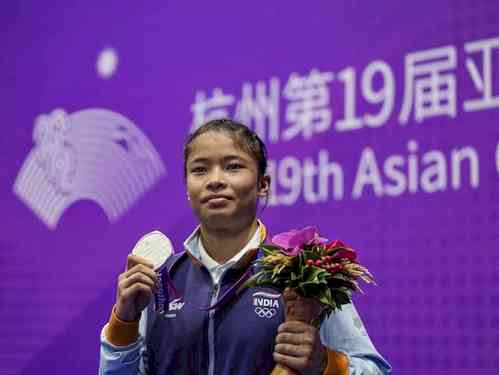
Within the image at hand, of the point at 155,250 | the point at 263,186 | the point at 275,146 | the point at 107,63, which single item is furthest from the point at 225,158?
the point at 107,63

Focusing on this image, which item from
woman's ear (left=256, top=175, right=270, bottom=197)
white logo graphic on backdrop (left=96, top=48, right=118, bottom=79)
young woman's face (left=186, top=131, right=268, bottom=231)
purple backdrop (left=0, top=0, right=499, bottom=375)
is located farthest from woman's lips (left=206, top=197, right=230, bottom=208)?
white logo graphic on backdrop (left=96, top=48, right=118, bottom=79)

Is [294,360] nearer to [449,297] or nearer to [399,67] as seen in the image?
[449,297]

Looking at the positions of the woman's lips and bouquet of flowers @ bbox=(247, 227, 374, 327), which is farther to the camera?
the woman's lips

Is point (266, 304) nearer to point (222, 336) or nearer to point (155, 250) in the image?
point (222, 336)

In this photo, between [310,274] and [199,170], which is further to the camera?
[199,170]

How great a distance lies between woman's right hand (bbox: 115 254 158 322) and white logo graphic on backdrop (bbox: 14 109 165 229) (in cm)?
196

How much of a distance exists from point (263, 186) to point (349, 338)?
1.32 feet

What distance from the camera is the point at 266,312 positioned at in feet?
5.58

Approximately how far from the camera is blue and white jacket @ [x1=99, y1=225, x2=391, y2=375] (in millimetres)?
1672

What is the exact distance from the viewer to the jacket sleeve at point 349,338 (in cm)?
167

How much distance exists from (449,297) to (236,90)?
1.23 meters

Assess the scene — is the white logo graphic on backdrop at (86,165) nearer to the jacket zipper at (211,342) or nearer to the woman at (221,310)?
the woman at (221,310)

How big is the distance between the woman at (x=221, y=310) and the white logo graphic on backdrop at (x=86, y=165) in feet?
5.89

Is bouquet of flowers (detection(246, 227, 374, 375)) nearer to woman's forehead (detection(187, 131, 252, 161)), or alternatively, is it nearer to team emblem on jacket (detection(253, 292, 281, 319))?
team emblem on jacket (detection(253, 292, 281, 319))
